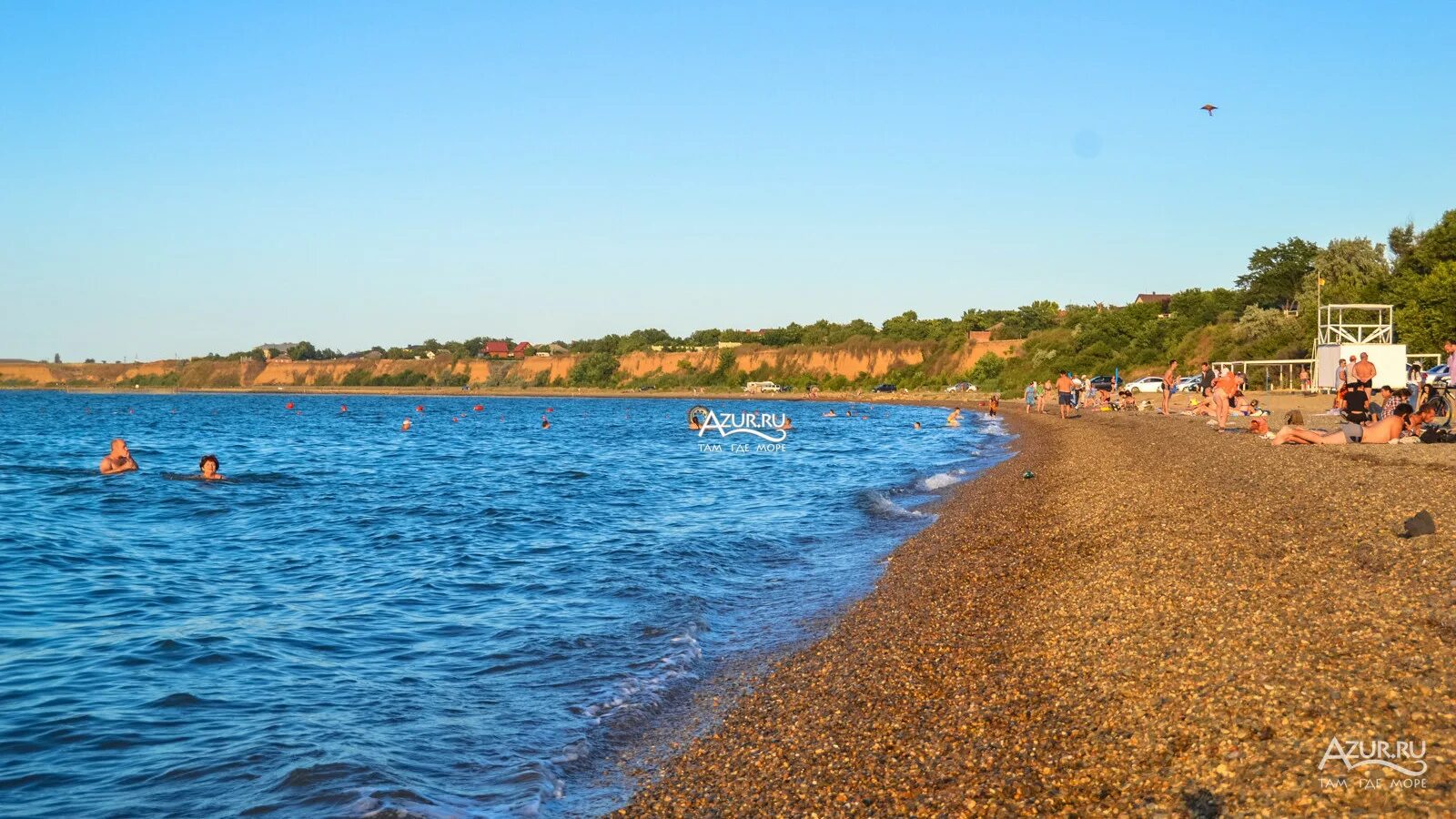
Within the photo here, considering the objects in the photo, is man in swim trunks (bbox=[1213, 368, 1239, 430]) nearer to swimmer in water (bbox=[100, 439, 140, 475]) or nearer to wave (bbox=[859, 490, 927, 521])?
wave (bbox=[859, 490, 927, 521])

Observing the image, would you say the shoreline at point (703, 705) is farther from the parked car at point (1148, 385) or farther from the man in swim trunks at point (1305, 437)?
the parked car at point (1148, 385)

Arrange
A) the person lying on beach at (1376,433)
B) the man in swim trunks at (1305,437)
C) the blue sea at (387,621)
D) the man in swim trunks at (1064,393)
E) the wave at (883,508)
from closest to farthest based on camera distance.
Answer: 1. the blue sea at (387,621)
2. the person lying on beach at (1376,433)
3. the wave at (883,508)
4. the man in swim trunks at (1305,437)
5. the man in swim trunks at (1064,393)

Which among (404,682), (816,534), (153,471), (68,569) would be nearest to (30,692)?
(404,682)

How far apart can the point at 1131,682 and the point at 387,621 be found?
824 centimetres

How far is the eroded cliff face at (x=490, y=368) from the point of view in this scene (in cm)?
11656

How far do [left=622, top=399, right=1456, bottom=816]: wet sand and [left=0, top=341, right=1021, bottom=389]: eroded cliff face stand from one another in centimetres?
8962

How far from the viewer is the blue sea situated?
6957 mm

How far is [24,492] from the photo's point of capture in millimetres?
25578

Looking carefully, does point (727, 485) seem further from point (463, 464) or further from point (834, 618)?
point (834, 618)

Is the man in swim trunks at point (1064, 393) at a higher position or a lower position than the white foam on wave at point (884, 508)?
higher

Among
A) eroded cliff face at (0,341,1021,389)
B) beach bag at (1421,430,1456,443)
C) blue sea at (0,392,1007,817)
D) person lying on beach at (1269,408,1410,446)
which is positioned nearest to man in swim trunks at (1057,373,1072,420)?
blue sea at (0,392,1007,817)

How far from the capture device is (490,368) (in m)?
165

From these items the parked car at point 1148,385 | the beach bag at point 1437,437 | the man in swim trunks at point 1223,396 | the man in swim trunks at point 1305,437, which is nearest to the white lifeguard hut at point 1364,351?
the man in swim trunks at point 1223,396

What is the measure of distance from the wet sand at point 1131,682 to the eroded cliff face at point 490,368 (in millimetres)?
89620
